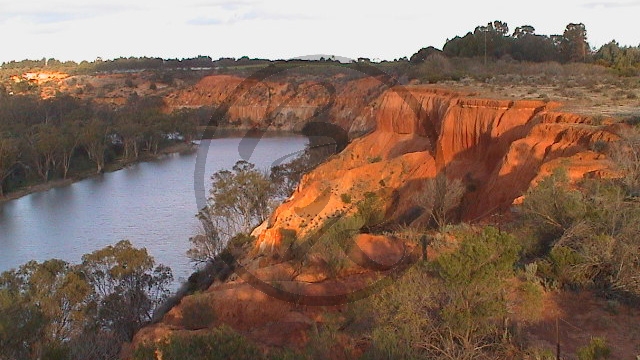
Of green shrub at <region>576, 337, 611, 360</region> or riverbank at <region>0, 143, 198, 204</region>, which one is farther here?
riverbank at <region>0, 143, 198, 204</region>

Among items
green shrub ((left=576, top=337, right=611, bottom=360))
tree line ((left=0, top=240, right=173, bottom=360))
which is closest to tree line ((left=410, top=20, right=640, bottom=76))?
tree line ((left=0, top=240, right=173, bottom=360))

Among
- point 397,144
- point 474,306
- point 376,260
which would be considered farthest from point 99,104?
point 474,306

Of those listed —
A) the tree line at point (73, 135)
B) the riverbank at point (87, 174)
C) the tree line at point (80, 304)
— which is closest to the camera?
the tree line at point (80, 304)

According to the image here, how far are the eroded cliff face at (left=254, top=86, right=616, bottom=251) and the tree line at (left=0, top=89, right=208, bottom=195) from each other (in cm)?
2660

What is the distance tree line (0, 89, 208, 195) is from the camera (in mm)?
43000

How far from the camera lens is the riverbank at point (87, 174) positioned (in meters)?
39.7

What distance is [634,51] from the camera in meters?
37.7

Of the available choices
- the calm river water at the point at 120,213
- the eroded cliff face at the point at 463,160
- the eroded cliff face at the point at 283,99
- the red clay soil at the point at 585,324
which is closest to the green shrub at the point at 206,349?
the red clay soil at the point at 585,324

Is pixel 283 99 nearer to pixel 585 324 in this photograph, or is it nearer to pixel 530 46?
pixel 530 46

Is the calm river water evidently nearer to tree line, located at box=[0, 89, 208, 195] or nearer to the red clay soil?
tree line, located at box=[0, 89, 208, 195]

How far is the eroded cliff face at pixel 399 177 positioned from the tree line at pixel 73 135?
85.1ft

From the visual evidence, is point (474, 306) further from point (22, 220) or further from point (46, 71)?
point (46, 71)

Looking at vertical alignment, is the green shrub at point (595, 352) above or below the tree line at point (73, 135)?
above

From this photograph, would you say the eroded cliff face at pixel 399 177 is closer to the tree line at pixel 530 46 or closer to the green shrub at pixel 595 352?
the green shrub at pixel 595 352
